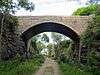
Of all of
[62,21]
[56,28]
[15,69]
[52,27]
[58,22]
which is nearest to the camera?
[15,69]

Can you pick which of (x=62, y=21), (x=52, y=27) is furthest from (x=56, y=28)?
(x=62, y=21)

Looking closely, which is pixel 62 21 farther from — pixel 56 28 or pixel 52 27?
pixel 56 28

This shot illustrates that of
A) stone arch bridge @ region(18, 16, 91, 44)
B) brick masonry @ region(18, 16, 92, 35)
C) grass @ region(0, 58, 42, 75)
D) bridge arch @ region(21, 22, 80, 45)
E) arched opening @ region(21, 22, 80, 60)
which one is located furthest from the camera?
arched opening @ region(21, 22, 80, 60)

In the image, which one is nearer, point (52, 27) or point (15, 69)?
point (15, 69)

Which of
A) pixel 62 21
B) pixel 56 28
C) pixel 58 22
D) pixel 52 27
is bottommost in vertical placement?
pixel 56 28

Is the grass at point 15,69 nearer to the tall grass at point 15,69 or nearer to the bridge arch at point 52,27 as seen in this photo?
the tall grass at point 15,69

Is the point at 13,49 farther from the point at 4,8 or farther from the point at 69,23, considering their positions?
the point at 4,8

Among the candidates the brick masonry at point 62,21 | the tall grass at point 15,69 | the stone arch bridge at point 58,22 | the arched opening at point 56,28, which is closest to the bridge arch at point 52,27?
the arched opening at point 56,28

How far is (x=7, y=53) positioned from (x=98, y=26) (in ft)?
43.6

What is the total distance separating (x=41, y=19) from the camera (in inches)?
1901

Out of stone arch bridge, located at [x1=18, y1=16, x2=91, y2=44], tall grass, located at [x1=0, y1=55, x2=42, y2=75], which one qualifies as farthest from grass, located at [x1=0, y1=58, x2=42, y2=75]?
stone arch bridge, located at [x1=18, y1=16, x2=91, y2=44]

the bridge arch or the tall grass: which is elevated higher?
the bridge arch

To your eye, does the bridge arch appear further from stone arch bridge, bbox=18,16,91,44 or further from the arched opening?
stone arch bridge, bbox=18,16,91,44

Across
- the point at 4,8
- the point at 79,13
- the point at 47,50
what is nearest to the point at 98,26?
the point at 4,8
